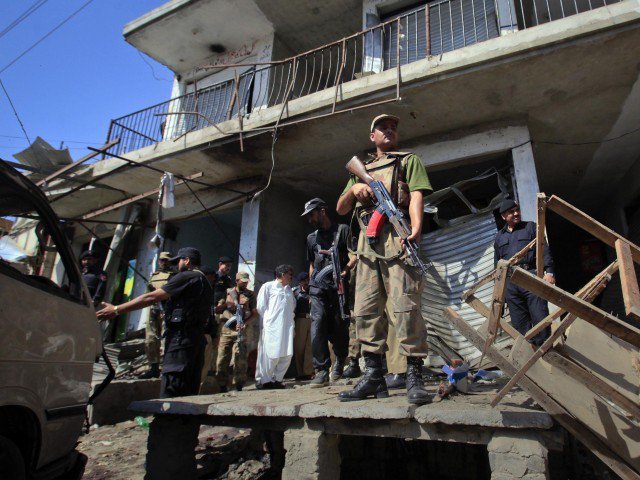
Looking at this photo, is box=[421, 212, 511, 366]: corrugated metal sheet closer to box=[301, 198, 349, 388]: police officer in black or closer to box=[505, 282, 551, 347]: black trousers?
box=[505, 282, 551, 347]: black trousers

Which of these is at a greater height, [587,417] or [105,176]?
[105,176]

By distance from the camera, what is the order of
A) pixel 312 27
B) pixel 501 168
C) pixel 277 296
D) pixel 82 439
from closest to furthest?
pixel 82 439, pixel 277 296, pixel 501 168, pixel 312 27

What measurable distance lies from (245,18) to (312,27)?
152cm

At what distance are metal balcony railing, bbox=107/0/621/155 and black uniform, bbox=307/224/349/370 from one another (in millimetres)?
2431

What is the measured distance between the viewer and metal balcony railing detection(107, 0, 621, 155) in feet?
20.6

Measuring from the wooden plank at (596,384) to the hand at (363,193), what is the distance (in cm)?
145

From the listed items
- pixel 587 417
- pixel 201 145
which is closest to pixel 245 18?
pixel 201 145

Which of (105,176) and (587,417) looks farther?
(105,176)

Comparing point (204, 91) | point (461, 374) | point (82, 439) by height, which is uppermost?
point (204, 91)

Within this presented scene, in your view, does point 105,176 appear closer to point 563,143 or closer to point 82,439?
point 82,439

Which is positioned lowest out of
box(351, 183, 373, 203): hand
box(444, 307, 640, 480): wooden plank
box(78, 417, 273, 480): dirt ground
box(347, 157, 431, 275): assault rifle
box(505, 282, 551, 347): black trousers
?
box(78, 417, 273, 480): dirt ground

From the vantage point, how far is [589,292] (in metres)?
2.22

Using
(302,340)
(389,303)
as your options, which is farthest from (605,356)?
(302,340)

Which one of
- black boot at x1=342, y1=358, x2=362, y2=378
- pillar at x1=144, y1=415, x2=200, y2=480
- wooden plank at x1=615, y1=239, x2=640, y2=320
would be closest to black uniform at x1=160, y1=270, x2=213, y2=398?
pillar at x1=144, y1=415, x2=200, y2=480
